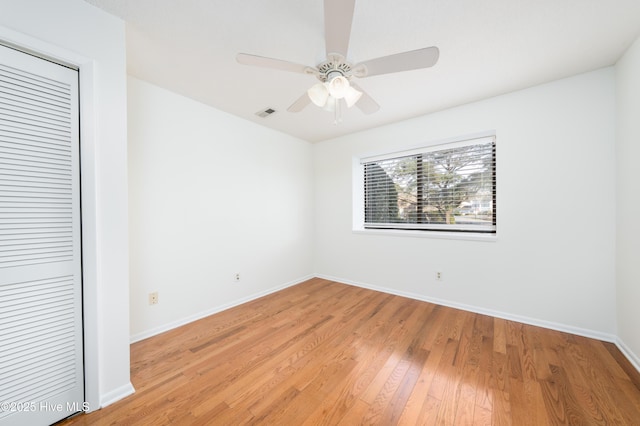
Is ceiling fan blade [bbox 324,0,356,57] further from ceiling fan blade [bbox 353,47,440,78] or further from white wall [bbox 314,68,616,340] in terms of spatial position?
white wall [bbox 314,68,616,340]

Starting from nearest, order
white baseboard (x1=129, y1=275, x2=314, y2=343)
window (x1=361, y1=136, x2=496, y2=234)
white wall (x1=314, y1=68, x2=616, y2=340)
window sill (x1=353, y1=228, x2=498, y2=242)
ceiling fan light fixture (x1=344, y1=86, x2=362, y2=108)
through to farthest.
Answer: ceiling fan light fixture (x1=344, y1=86, x2=362, y2=108) < white wall (x1=314, y1=68, x2=616, y2=340) < white baseboard (x1=129, y1=275, x2=314, y2=343) < window sill (x1=353, y1=228, x2=498, y2=242) < window (x1=361, y1=136, x2=496, y2=234)

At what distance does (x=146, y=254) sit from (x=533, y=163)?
3.92 meters

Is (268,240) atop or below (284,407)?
atop

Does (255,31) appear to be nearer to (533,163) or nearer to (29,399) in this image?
(29,399)

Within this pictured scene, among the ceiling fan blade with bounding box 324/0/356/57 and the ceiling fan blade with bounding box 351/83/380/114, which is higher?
the ceiling fan blade with bounding box 324/0/356/57

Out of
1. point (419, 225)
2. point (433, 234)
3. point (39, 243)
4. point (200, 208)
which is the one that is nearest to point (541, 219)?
point (433, 234)

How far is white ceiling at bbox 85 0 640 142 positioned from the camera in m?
1.39

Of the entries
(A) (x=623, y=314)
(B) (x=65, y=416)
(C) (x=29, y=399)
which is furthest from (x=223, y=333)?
(A) (x=623, y=314)

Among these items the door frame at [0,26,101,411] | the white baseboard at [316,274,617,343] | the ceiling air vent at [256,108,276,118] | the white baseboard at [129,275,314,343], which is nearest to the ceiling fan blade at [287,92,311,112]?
the ceiling air vent at [256,108,276,118]

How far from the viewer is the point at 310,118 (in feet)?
9.87

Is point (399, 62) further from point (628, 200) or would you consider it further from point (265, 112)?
point (628, 200)

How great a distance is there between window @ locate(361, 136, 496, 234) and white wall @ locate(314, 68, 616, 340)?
20cm

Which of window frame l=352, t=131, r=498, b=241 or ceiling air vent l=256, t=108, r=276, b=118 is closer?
window frame l=352, t=131, r=498, b=241

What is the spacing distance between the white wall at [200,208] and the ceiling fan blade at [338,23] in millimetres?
1974
